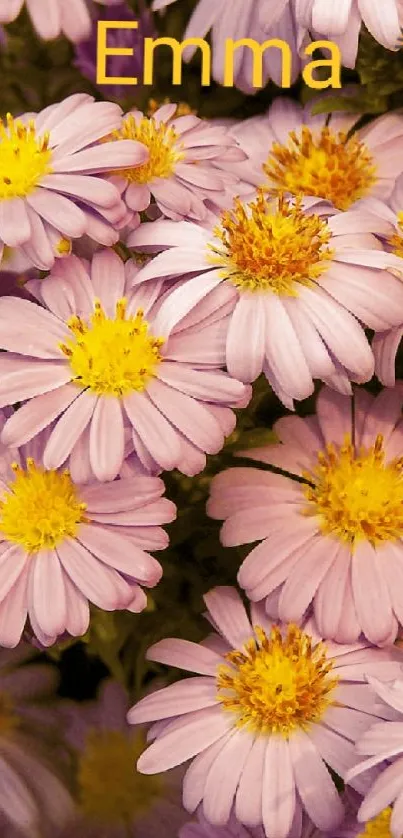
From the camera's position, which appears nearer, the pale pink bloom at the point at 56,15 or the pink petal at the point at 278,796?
the pink petal at the point at 278,796

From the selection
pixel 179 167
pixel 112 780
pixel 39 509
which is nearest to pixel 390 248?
pixel 179 167

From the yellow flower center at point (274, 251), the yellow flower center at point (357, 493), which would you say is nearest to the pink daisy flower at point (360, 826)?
the yellow flower center at point (357, 493)

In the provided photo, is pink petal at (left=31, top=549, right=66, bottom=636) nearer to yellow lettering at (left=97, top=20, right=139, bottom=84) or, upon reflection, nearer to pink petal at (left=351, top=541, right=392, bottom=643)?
pink petal at (left=351, top=541, right=392, bottom=643)

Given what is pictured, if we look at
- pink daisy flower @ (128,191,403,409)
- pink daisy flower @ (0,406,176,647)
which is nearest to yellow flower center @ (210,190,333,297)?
pink daisy flower @ (128,191,403,409)

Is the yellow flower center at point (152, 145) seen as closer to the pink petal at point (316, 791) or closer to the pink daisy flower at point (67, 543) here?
the pink daisy flower at point (67, 543)

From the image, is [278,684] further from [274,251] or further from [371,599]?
[274,251]
